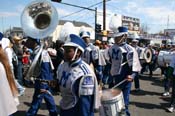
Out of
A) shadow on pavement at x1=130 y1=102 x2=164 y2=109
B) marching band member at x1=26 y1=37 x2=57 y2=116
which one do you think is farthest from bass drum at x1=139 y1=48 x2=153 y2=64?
marching band member at x1=26 y1=37 x2=57 y2=116

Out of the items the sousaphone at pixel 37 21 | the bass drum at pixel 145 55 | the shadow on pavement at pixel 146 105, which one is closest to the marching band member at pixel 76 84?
the sousaphone at pixel 37 21

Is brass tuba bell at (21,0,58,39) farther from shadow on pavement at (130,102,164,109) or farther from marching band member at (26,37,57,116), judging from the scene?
shadow on pavement at (130,102,164,109)

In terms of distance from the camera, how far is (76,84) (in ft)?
13.3

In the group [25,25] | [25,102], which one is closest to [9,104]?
[25,25]

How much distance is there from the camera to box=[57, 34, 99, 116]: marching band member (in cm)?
398

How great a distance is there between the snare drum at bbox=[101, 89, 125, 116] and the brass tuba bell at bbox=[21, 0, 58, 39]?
241cm

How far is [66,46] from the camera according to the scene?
163 inches

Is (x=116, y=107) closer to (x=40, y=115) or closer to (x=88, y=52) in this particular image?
(x=40, y=115)

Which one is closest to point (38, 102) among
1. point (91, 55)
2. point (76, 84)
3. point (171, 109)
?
point (76, 84)

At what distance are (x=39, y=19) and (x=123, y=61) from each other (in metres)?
2.07

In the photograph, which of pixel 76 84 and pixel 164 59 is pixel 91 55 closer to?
pixel 76 84

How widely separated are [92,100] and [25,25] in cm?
381

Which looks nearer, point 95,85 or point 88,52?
point 95,85

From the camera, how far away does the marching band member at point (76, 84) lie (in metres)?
3.98
